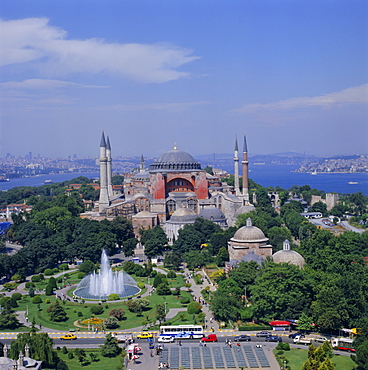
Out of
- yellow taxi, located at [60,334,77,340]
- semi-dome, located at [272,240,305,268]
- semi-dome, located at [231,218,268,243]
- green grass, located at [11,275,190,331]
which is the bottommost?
green grass, located at [11,275,190,331]

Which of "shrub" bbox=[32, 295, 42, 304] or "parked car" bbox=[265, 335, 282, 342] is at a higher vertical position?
"shrub" bbox=[32, 295, 42, 304]

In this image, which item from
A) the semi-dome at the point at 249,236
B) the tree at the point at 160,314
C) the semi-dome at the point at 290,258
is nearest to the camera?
the tree at the point at 160,314

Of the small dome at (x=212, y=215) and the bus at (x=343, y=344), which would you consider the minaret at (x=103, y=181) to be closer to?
the small dome at (x=212, y=215)

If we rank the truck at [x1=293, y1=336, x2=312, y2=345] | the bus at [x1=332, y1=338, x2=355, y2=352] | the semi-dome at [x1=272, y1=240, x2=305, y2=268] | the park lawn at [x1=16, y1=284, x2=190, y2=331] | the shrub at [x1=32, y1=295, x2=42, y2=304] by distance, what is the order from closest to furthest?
the bus at [x1=332, y1=338, x2=355, y2=352], the truck at [x1=293, y1=336, x2=312, y2=345], the park lawn at [x1=16, y1=284, x2=190, y2=331], the shrub at [x1=32, y1=295, x2=42, y2=304], the semi-dome at [x1=272, y1=240, x2=305, y2=268]

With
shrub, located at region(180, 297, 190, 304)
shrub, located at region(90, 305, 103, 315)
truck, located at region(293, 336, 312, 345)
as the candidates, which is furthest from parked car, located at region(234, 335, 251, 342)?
shrub, located at region(90, 305, 103, 315)

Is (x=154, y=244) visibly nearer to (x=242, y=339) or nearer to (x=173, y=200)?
(x=173, y=200)

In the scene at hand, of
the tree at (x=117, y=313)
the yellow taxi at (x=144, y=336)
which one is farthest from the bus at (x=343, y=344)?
the tree at (x=117, y=313)

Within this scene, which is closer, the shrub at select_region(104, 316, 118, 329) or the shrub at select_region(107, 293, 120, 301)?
the shrub at select_region(104, 316, 118, 329)

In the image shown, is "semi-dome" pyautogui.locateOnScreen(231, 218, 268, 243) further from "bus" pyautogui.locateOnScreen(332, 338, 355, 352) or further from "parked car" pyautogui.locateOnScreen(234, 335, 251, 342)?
"bus" pyautogui.locateOnScreen(332, 338, 355, 352)
